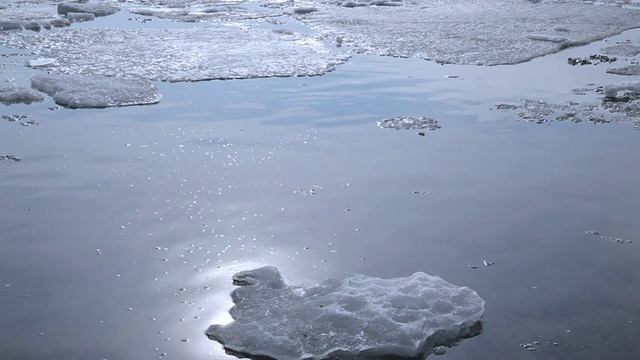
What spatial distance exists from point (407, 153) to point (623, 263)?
2040 mm

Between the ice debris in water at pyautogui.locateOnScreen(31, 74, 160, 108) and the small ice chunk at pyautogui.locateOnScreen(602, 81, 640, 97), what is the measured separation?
422 cm

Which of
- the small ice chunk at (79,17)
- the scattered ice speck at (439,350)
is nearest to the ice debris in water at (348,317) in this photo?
the scattered ice speck at (439,350)

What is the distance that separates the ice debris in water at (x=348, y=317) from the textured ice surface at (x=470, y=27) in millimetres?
5486

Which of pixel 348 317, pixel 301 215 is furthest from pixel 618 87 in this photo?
pixel 348 317

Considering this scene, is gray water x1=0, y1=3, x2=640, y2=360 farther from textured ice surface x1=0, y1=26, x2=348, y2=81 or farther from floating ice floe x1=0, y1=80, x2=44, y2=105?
textured ice surface x1=0, y1=26, x2=348, y2=81

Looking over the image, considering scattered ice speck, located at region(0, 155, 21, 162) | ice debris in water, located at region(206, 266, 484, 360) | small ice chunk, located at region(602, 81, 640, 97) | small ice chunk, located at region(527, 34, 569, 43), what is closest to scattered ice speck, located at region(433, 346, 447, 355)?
ice debris in water, located at region(206, 266, 484, 360)

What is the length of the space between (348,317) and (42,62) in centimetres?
624

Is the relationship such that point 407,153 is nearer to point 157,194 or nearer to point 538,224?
point 538,224

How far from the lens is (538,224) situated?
15.2ft

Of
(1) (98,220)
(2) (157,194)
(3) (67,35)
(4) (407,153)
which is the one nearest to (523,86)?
(4) (407,153)

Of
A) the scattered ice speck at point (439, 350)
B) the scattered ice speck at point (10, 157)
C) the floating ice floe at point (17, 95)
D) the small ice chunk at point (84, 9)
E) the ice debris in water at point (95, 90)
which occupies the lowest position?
the scattered ice speck at point (10, 157)

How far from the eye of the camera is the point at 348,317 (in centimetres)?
359

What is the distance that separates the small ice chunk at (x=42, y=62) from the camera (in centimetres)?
848

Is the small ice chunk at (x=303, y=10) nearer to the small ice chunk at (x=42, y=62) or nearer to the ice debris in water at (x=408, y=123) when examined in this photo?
the small ice chunk at (x=42, y=62)
